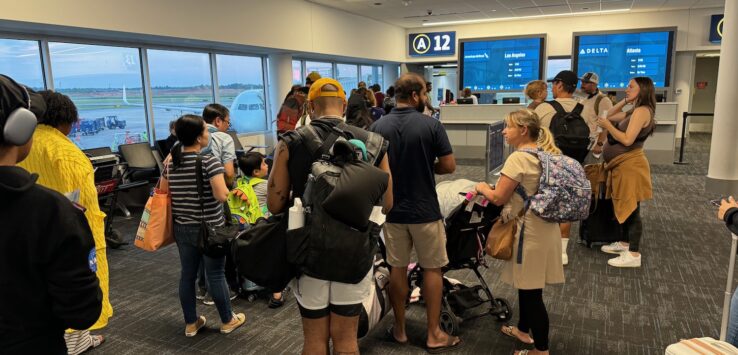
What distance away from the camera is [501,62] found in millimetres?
11250

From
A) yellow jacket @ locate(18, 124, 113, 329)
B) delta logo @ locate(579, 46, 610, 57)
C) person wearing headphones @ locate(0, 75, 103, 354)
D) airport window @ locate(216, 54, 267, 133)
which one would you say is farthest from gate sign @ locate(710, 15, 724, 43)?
person wearing headphones @ locate(0, 75, 103, 354)


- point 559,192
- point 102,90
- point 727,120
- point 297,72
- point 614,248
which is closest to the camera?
point 559,192

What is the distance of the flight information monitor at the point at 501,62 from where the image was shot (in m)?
11.1

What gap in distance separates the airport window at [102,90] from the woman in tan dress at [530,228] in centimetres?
605

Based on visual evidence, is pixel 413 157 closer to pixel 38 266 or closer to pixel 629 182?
pixel 38 266

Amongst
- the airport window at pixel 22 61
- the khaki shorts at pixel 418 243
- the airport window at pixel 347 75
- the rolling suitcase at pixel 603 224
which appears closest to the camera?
the khaki shorts at pixel 418 243

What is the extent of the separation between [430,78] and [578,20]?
467 cm

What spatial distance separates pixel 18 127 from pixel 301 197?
3.05 feet

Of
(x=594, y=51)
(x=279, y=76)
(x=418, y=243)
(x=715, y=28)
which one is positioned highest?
(x=715, y=28)

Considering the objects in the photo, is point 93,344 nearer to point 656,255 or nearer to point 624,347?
point 624,347

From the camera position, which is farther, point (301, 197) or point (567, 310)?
point (567, 310)

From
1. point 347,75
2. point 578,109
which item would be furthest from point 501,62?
point 578,109

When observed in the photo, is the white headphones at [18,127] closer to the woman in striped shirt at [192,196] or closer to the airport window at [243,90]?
the woman in striped shirt at [192,196]

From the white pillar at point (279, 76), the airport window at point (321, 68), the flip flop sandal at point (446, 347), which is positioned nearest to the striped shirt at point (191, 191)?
the flip flop sandal at point (446, 347)
